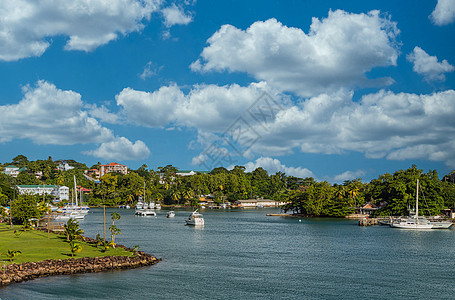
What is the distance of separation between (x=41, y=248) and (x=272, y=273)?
85.9ft

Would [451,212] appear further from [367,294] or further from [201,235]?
[367,294]

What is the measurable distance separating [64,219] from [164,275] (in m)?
81.2

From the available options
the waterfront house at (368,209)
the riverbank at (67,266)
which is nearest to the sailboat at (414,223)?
the waterfront house at (368,209)

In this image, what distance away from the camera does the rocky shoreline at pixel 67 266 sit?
38406 millimetres

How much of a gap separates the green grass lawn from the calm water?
561 cm

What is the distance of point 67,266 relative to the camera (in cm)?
4162

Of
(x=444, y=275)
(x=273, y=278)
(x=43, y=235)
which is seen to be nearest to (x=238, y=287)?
(x=273, y=278)

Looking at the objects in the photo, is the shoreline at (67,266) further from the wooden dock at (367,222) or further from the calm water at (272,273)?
the wooden dock at (367,222)

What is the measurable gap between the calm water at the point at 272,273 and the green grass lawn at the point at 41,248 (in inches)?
221

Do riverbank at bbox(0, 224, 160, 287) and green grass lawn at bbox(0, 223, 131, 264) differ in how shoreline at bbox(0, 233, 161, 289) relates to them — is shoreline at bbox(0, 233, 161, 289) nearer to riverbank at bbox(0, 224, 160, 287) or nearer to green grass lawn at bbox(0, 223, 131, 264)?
riverbank at bbox(0, 224, 160, 287)

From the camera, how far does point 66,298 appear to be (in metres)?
33.8

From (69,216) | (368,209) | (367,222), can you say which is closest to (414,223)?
(367,222)

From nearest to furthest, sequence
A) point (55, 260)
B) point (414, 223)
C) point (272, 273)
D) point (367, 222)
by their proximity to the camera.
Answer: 1. point (55, 260)
2. point (272, 273)
3. point (414, 223)
4. point (367, 222)

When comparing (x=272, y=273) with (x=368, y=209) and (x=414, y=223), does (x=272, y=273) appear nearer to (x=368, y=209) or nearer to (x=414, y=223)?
(x=414, y=223)
